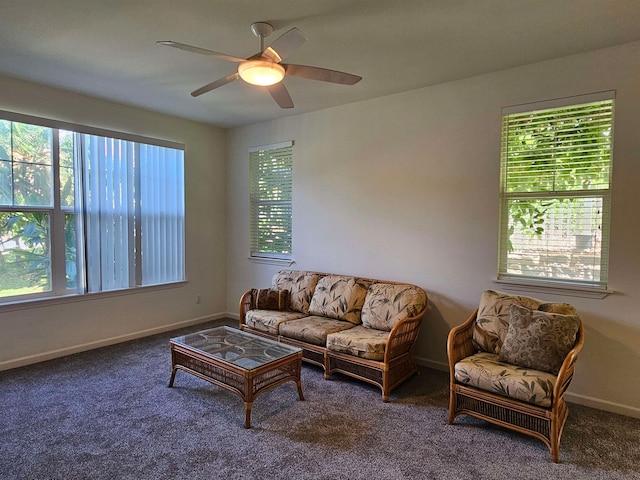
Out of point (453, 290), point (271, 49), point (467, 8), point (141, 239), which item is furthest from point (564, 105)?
point (141, 239)

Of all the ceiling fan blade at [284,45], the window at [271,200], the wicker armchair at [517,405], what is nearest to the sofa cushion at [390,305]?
the wicker armchair at [517,405]

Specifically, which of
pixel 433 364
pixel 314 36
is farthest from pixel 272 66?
pixel 433 364

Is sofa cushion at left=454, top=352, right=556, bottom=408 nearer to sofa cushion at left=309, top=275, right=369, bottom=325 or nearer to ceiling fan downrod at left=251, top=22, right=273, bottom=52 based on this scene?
sofa cushion at left=309, top=275, right=369, bottom=325

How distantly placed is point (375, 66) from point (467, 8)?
99 cm

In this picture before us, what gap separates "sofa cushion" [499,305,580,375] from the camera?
247 cm

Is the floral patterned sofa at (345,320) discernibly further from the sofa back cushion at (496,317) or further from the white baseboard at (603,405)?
the white baseboard at (603,405)

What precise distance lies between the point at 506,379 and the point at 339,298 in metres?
1.84

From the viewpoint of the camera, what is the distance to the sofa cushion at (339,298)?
3824mm

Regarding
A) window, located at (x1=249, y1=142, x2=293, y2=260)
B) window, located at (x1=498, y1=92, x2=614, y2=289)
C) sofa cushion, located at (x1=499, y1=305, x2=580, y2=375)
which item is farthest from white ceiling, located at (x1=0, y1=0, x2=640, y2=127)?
sofa cushion, located at (x1=499, y1=305, x2=580, y2=375)

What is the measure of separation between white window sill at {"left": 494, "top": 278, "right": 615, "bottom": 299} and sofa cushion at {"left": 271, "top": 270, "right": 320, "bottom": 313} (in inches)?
75.7

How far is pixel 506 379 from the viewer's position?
7.89ft

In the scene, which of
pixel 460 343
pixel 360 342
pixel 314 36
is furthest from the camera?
pixel 360 342

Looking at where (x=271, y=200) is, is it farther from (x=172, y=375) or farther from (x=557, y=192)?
(x=557, y=192)

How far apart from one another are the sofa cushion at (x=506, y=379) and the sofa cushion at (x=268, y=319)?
1.81m
